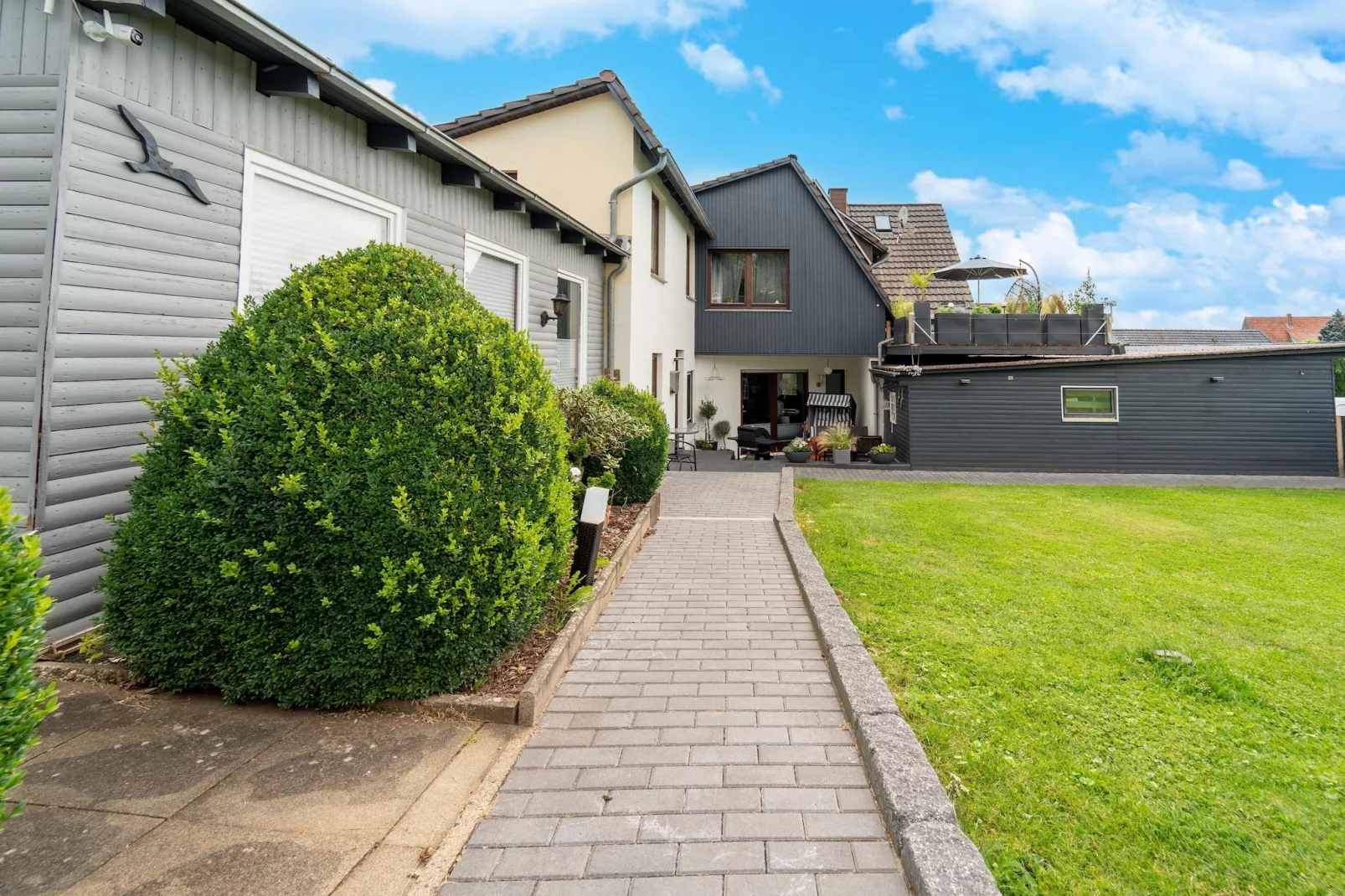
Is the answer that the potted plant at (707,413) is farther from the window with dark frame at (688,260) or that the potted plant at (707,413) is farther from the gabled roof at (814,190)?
the gabled roof at (814,190)

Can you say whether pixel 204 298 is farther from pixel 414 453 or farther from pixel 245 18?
pixel 414 453

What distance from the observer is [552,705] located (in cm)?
388

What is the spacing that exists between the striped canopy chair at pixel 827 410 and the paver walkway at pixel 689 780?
1605 cm

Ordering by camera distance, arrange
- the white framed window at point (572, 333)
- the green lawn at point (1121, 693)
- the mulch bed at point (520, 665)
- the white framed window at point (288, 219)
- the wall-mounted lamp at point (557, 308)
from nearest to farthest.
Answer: the green lawn at point (1121, 693) < the mulch bed at point (520, 665) < the white framed window at point (288, 219) < the wall-mounted lamp at point (557, 308) < the white framed window at point (572, 333)

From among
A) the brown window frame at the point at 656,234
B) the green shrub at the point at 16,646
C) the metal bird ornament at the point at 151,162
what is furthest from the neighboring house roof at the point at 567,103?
the green shrub at the point at 16,646

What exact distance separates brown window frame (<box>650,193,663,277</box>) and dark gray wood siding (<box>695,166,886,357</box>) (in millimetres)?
5162

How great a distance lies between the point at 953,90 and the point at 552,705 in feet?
124

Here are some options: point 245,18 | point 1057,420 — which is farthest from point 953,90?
point 245,18

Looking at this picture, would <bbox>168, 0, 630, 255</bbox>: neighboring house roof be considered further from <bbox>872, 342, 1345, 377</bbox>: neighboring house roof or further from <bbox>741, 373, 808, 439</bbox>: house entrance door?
<bbox>741, 373, 808, 439</bbox>: house entrance door

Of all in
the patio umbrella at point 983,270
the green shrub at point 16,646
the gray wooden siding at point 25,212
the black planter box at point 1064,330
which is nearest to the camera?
the green shrub at point 16,646

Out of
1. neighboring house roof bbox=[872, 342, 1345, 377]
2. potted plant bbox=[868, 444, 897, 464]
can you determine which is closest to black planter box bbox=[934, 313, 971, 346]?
neighboring house roof bbox=[872, 342, 1345, 377]

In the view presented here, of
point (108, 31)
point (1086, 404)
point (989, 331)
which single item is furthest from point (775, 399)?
point (108, 31)

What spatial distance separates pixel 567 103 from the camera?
12305 mm

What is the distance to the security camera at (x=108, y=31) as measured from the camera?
3652 mm
